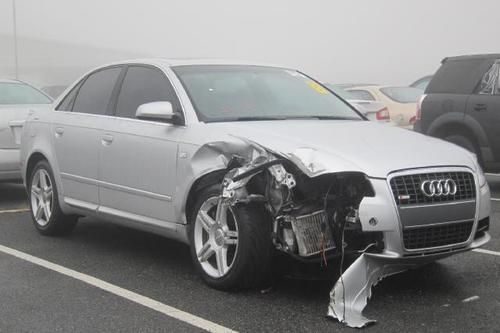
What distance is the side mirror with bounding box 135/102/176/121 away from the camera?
16.0 feet

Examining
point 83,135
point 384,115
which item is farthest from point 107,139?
point 384,115

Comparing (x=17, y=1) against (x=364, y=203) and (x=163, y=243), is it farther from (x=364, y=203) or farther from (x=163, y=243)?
(x=364, y=203)

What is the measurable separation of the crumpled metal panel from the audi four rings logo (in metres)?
0.45

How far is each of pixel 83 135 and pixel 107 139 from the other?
0.42 metres

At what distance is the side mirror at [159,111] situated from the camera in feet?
16.0

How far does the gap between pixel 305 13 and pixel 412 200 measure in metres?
19.1

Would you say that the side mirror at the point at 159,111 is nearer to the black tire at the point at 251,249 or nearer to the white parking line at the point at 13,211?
the black tire at the point at 251,249

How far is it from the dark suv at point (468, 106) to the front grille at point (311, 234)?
521 centimetres

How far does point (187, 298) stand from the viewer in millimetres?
4480

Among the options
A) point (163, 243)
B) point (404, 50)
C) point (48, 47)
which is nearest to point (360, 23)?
point (404, 50)

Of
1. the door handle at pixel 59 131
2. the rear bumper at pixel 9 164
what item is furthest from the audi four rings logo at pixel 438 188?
the rear bumper at pixel 9 164

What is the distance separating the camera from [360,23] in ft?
70.9

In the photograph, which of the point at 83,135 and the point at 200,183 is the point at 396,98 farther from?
the point at 200,183

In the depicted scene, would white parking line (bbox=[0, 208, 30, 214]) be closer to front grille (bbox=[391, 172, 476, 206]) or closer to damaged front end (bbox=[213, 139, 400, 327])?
damaged front end (bbox=[213, 139, 400, 327])
